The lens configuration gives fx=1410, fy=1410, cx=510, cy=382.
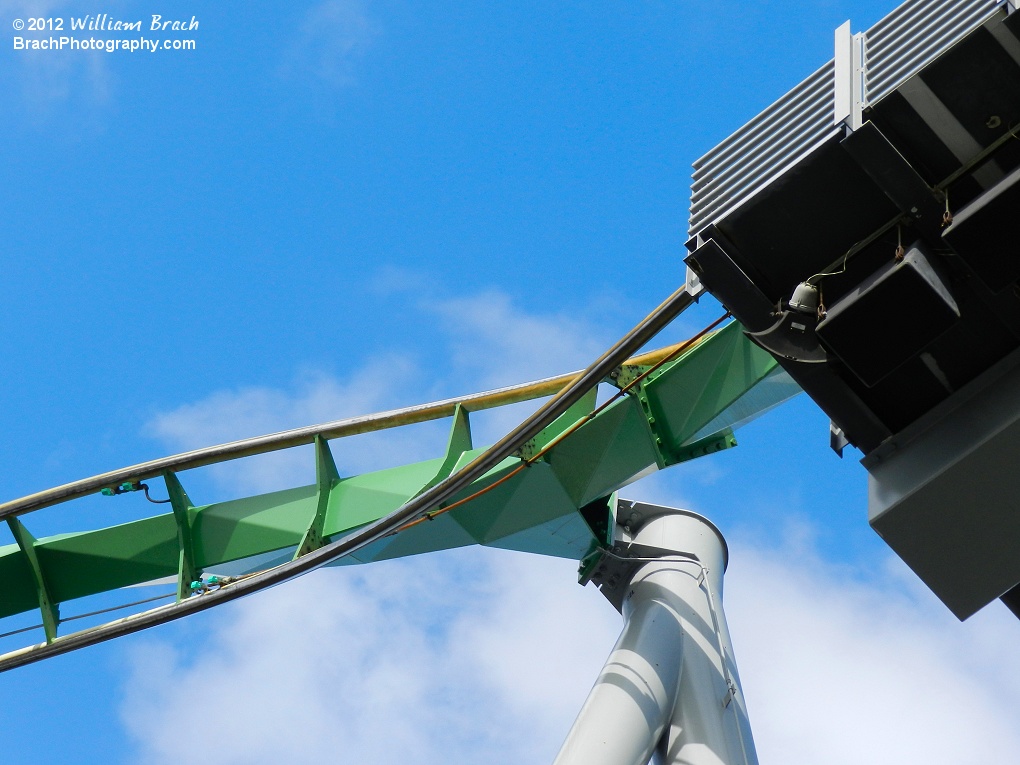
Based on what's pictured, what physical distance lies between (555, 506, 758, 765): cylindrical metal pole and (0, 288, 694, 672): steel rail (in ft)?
5.68

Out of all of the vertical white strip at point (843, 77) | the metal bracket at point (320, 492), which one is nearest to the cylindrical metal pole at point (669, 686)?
the metal bracket at point (320, 492)

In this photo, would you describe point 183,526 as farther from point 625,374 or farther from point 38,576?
point 625,374

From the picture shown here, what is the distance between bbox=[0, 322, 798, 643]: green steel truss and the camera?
965cm

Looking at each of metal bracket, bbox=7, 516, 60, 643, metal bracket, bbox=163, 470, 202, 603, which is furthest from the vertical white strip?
metal bracket, bbox=7, 516, 60, 643

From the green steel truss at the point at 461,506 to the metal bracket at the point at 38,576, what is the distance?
0.01 metres

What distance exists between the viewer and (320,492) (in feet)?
35.4

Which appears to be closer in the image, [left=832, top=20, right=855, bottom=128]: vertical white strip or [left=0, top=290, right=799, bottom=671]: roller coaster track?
[left=832, top=20, right=855, bottom=128]: vertical white strip

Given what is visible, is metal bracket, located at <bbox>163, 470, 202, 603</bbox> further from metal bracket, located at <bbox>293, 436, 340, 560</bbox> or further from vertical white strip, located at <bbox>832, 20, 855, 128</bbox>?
vertical white strip, located at <bbox>832, 20, 855, 128</bbox>

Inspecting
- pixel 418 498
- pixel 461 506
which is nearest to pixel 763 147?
pixel 418 498

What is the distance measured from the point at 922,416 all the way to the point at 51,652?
270 inches

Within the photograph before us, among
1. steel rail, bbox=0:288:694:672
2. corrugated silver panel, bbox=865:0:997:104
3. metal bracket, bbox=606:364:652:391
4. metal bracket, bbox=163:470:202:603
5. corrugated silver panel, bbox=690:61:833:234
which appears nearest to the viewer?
corrugated silver panel, bbox=865:0:997:104

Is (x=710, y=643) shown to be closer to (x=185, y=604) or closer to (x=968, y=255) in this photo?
(x=185, y=604)

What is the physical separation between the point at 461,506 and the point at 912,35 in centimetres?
467

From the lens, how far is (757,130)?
300 inches
